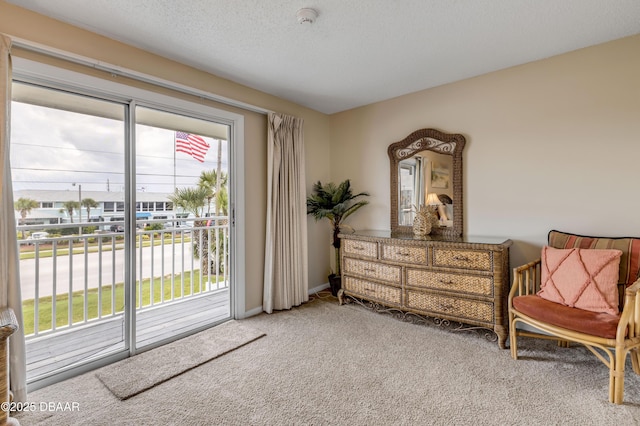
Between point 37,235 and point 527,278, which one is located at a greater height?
point 37,235

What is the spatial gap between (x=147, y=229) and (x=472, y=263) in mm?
3362

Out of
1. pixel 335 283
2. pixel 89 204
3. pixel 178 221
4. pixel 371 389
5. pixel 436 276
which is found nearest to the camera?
pixel 371 389

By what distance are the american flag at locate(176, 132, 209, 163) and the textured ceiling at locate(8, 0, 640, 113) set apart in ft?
2.44

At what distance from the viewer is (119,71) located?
2.24 meters

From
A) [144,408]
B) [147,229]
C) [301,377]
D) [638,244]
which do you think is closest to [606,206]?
[638,244]

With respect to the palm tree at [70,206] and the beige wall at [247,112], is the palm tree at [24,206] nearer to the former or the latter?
the palm tree at [70,206]

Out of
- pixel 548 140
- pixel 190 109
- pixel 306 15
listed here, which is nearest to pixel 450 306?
pixel 548 140

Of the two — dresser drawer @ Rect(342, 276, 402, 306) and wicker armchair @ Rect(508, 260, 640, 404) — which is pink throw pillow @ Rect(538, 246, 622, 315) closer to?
wicker armchair @ Rect(508, 260, 640, 404)

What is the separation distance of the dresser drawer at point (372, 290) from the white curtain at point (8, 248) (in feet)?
8.89

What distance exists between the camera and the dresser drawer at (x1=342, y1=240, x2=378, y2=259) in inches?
125

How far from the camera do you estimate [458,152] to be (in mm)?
3080

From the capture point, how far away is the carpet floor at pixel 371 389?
65.3 inches

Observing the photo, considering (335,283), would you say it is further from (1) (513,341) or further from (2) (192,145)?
(2) (192,145)

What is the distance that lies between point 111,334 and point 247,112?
261 cm
